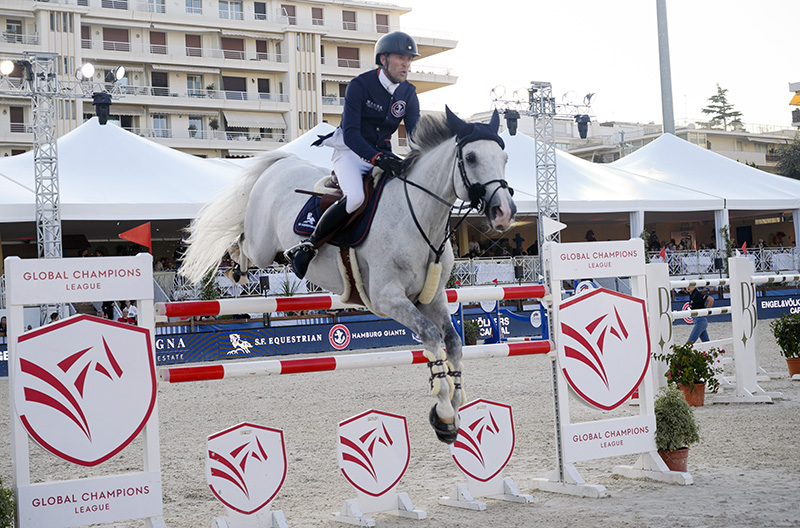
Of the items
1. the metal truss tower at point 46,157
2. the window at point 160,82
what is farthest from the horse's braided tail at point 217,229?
the window at point 160,82

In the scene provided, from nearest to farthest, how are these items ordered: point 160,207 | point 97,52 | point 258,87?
point 160,207 < point 97,52 < point 258,87

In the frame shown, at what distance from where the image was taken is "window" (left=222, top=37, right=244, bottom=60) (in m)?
43.2

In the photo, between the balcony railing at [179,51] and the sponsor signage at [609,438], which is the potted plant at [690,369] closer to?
the sponsor signage at [609,438]

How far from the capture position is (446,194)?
3750 millimetres

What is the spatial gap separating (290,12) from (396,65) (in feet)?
146

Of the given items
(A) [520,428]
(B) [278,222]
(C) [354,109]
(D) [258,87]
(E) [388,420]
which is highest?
(D) [258,87]

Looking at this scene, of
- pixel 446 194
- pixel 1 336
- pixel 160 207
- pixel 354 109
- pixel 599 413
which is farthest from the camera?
pixel 160 207

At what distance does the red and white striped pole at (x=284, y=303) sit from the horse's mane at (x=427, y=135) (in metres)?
0.69

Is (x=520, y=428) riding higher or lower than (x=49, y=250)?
lower

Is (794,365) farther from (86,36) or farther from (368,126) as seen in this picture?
(86,36)

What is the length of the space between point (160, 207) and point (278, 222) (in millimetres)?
10748

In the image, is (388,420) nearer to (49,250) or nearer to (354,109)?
(354,109)

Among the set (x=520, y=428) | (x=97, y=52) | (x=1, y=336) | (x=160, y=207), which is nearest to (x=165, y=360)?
(x=1, y=336)

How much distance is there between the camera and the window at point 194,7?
43500 millimetres
